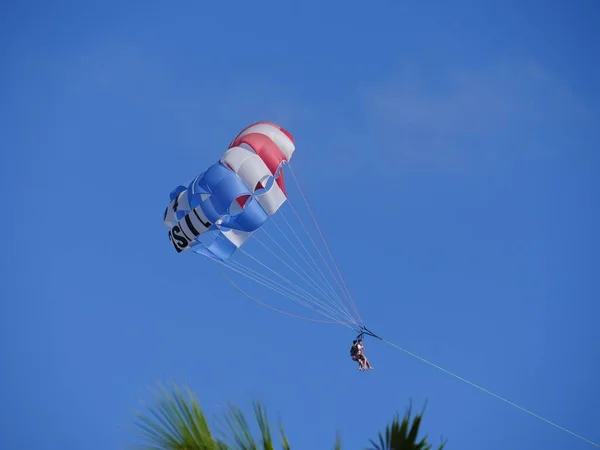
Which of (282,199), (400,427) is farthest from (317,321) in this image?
(400,427)

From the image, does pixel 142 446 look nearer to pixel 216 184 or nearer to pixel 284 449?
pixel 284 449

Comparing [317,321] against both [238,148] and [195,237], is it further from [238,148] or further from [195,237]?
[238,148]

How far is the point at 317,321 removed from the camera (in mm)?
17453

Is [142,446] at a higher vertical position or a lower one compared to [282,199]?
lower

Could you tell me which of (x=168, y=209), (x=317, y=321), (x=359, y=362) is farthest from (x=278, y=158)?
(x=359, y=362)

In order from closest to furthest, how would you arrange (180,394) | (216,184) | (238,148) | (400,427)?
(180,394) → (400,427) → (216,184) → (238,148)

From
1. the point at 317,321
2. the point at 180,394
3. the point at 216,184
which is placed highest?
the point at 216,184

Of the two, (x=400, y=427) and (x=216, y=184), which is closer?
(x=400, y=427)

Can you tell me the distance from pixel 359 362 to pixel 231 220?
18.2ft

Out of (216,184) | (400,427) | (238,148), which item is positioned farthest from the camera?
(238,148)

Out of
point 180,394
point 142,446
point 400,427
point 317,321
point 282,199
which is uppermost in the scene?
point 282,199

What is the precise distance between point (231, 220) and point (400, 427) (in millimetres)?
14409

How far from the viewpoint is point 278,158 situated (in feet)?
62.9

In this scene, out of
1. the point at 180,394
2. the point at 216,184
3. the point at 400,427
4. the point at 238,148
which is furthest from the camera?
the point at 238,148
